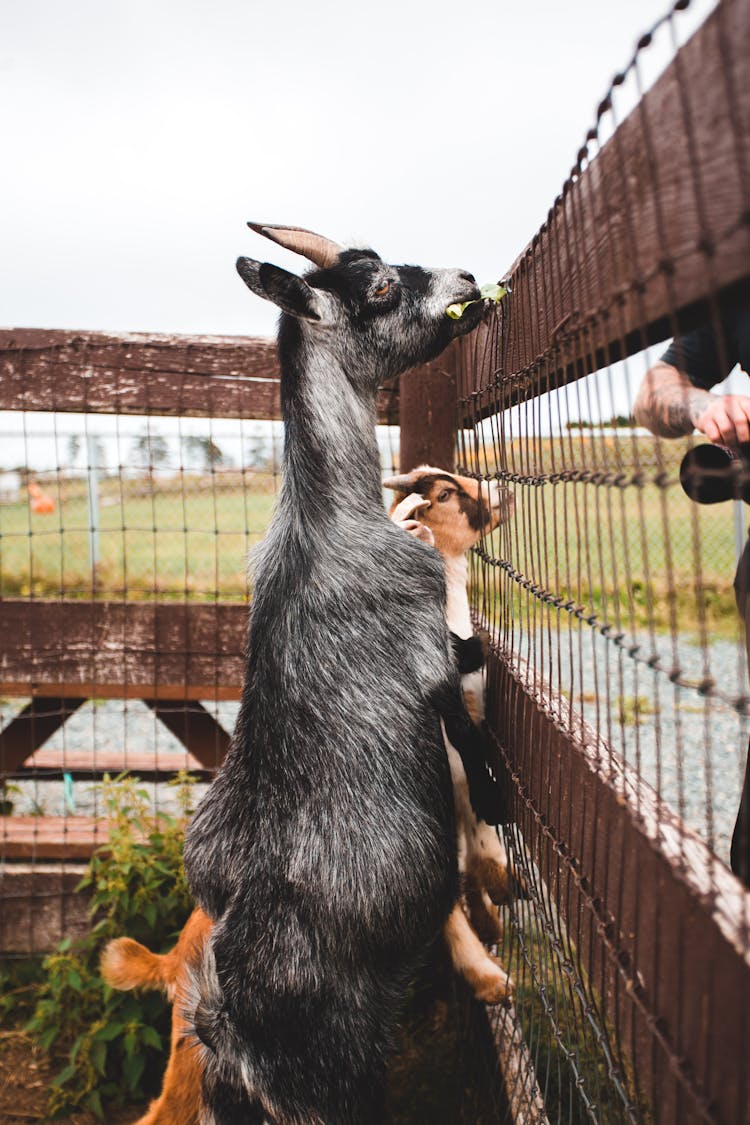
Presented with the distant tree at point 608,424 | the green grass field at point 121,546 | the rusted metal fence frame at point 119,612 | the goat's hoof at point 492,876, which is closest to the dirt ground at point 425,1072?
the rusted metal fence frame at point 119,612

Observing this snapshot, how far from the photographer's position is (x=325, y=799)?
222cm

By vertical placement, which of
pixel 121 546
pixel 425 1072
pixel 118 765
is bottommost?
pixel 425 1072

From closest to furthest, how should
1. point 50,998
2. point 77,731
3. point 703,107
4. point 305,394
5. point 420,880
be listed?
point 703,107 < point 420,880 < point 305,394 < point 50,998 < point 77,731

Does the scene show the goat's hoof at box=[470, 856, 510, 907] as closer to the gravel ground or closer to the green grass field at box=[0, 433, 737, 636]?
the green grass field at box=[0, 433, 737, 636]

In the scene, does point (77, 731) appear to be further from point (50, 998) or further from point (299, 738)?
point (299, 738)

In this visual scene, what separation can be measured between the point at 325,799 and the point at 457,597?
0.95 m

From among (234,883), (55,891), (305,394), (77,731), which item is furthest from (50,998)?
(77,731)

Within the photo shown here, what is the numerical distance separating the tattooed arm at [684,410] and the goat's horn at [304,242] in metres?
1.24

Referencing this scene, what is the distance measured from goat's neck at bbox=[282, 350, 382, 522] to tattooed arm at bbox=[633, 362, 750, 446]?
1.01 metres

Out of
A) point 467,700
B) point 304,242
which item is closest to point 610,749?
point 467,700

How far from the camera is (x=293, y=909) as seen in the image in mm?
2191

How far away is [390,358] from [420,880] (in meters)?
1.46

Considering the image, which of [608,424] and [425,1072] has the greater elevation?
[608,424]

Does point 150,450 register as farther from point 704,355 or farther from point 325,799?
point 704,355
